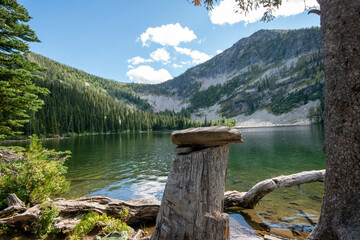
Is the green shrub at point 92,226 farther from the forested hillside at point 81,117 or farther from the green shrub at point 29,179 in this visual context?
the forested hillside at point 81,117

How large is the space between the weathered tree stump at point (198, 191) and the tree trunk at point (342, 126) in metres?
1.66

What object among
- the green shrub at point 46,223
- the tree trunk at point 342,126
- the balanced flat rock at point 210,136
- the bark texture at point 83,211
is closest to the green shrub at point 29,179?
the bark texture at point 83,211

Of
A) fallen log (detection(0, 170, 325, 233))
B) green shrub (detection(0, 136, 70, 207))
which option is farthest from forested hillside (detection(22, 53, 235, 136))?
fallen log (detection(0, 170, 325, 233))

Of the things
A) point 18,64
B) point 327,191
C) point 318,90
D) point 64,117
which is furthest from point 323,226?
point 318,90

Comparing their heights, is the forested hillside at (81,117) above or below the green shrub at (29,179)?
above

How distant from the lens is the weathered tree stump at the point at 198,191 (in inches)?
122

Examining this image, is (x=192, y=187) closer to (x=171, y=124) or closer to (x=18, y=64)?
(x=18, y=64)

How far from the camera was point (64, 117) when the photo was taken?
102875 millimetres

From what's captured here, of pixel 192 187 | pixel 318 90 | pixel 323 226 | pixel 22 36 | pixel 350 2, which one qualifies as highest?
pixel 318 90

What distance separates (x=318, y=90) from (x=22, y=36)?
664ft

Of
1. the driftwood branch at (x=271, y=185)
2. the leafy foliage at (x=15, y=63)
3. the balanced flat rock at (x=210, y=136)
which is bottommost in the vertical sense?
the driftwood branch at (x=271, y=185)

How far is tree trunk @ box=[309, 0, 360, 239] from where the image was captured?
9.75ft

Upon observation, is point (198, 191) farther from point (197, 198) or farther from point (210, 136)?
point (210, 136)

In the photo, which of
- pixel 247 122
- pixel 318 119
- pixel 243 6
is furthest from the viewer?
pixel 247 122
